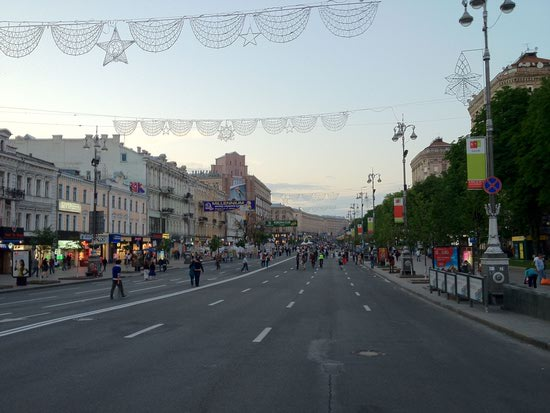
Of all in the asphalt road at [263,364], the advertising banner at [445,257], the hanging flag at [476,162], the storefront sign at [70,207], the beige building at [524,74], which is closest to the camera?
the asphalt road at [263,364]

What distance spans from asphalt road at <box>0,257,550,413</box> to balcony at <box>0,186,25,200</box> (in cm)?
3023

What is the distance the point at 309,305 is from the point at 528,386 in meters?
12.6

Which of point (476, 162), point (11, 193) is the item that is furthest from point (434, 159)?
point (476, 162)

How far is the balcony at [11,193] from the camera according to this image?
43.5 m

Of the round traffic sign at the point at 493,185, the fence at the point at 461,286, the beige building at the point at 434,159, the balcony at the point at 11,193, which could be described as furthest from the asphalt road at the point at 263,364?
the beige building at the point at 434,159

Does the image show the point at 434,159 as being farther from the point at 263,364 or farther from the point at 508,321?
the point at 263,364

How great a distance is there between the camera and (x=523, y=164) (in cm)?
3853

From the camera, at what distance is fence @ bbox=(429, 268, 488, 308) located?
57.5 ft

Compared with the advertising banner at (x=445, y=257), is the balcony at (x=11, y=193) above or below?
above

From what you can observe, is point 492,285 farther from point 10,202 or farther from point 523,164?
point 10,202

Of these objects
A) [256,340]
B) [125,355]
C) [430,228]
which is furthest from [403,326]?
[430,228]

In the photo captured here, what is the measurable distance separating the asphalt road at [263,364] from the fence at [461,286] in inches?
68.3

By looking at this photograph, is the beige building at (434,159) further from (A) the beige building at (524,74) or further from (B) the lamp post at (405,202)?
(B) the lamp post at (405,202)

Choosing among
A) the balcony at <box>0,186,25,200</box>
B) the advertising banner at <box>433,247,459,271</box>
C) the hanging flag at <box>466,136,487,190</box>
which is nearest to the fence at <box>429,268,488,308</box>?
the hanging flag at <box>466,136,487,190</box>
